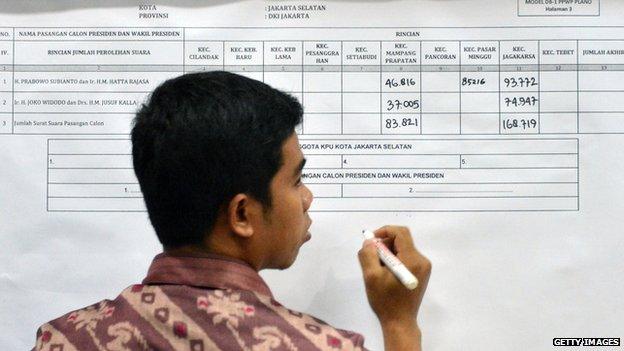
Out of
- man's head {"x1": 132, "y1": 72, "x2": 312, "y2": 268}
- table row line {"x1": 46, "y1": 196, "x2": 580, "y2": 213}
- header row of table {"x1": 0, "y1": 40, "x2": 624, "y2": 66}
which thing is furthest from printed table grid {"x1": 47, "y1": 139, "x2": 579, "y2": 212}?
man's head {"x1": 132, "y1": 72, "x2": 312, "y2": 268}

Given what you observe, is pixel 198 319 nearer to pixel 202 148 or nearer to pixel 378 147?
pixel 202 148

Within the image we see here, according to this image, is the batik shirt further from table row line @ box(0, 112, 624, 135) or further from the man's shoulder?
table row line @ box(0, 112, 624, 135)

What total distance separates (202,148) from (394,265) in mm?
261

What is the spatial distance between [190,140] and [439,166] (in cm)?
37

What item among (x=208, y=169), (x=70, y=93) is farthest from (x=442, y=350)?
(x=70, y=93)

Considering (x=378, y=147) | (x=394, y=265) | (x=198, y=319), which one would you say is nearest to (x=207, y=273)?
(x=198, y=319)

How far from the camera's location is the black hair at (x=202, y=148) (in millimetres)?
623

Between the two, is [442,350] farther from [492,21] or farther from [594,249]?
[492,21]

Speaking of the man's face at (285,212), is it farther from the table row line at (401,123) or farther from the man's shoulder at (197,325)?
the table row line at (401,123)

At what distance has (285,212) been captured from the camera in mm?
678

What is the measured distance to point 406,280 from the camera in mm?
729

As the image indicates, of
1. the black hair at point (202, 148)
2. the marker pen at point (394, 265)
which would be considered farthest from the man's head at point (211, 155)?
the marker pen at point (394, 265)

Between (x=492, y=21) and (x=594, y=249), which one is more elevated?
(x=492, y=21)

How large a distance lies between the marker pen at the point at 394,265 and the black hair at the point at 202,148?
0.18 metres
